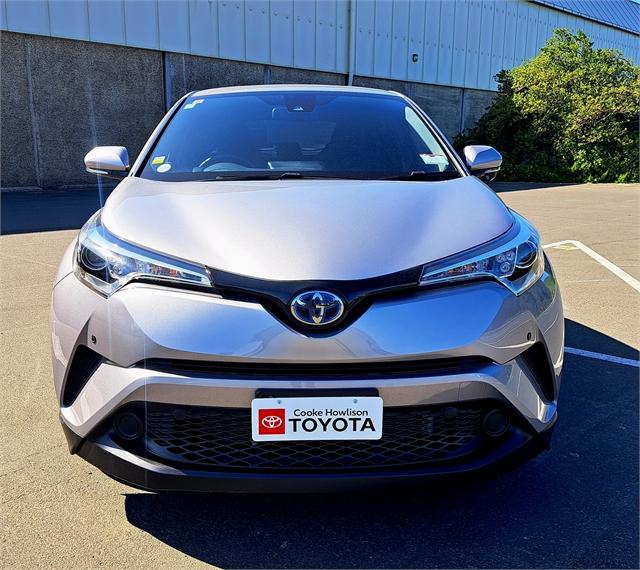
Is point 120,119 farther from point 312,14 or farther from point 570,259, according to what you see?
point 570,259

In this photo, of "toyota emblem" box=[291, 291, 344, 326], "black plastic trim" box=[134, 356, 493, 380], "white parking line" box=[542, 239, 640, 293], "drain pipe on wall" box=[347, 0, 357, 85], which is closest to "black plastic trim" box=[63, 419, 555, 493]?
"black plastic trim" box=[134, 356, 493, 380]

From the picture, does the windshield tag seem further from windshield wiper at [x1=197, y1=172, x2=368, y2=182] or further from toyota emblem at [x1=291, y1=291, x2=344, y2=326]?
toyota emblem at [x1=291, y1=291, x2=344, y2=326]

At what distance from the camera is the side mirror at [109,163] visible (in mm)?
3059

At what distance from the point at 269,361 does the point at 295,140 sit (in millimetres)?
1609

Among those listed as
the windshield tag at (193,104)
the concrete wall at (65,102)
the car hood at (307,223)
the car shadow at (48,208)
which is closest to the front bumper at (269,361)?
the car hood at (307,223)

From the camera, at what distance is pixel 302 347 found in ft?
5.83

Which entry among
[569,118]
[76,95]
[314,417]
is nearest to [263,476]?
[314,417]

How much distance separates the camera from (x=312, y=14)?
17.9m

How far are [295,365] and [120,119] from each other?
14.9 metres

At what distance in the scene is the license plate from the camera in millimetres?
1781

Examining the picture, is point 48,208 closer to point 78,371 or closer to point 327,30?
point 78,371

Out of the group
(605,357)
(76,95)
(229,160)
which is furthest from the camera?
(76,95)

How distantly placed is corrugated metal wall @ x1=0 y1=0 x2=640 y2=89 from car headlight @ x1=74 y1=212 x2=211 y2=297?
525 inches

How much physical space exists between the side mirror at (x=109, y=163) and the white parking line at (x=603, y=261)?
4440 mm
